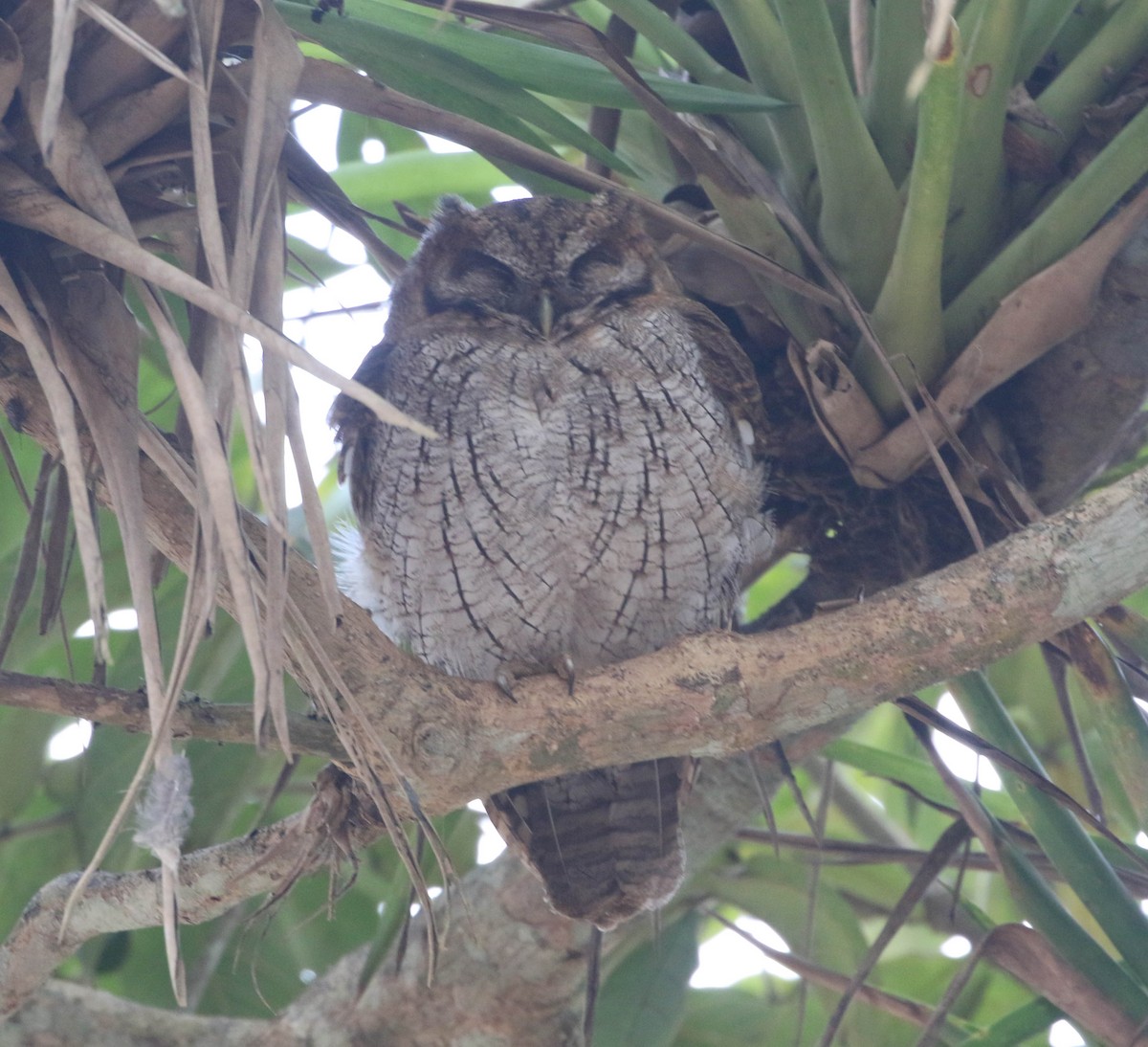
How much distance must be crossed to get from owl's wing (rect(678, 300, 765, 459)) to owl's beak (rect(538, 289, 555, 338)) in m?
0.27

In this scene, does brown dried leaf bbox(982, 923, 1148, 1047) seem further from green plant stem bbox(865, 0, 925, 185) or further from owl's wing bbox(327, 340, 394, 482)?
owl's wing bbox(327, 340, 394, 482)

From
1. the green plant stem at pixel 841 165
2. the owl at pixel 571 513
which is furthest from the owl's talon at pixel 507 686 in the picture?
the green plant stem at pixel 841 165

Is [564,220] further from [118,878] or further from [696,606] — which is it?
[118,878]

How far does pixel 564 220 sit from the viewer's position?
2490mm

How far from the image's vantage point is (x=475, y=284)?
246 centimetres

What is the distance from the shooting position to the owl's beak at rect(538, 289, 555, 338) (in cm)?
229

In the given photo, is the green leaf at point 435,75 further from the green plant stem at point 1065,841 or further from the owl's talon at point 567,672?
the green plant stem at point 1065,841

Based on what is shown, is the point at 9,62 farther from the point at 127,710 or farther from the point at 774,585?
the point at 774,585

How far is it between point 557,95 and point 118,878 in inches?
47.9

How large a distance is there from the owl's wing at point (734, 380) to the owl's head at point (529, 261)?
0.24m

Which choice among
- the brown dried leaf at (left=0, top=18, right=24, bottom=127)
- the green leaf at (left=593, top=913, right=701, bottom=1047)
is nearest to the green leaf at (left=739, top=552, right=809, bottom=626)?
the green leaf at (left=593, top=913, right=701, bottom=1047)

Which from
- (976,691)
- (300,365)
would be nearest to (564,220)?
(976,691)

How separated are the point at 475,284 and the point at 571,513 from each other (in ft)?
2.12

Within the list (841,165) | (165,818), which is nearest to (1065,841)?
(841,165)
